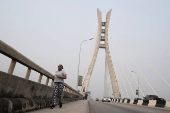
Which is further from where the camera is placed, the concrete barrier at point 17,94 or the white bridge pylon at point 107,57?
the white bridge pylon at point 107,57

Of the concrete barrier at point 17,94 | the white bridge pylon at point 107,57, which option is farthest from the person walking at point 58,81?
the white bridge pylon at point 107,57

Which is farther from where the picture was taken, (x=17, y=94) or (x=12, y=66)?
(x=17, y=94)

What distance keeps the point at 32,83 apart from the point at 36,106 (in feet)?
2.86

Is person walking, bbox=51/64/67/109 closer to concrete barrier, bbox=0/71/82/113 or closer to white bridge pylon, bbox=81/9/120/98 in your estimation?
concrete barrier, bbox=0/71/82/113

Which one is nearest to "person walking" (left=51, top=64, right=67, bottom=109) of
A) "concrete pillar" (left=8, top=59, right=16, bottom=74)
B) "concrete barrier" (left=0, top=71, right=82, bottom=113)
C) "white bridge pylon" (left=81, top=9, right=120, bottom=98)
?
"concrete barrier" (left=0, top=71, right=82, bottom=113)

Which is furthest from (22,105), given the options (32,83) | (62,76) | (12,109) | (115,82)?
(115,82)

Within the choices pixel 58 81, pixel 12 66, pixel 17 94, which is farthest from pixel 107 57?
pixel 12 66

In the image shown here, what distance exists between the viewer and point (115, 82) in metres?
36.2

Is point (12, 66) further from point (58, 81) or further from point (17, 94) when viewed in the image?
point (58, 81)

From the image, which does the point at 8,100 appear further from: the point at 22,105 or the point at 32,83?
the point at 32,83

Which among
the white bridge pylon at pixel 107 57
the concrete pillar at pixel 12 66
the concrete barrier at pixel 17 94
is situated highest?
the white bridge pylon at pixel 107 57

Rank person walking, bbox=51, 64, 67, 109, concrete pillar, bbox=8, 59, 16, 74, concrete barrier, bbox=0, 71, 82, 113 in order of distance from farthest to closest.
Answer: person walking, bbox=51, 64, 67, 109
concrete pillar, bbox=8, 59, 16, 74
concrete barrier, bbox=0, 71, 82, 113

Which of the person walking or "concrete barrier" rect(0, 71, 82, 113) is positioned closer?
"concrete barrier" rect(0, 71, 82, 113)

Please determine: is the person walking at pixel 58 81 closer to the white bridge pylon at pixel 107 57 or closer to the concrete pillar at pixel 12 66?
the concrete pillar at pixel 12 66
